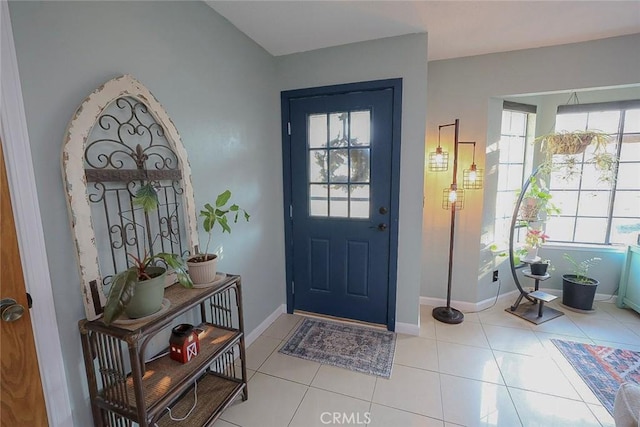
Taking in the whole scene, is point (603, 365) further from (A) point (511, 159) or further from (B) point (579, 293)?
(A) point (511, 159)

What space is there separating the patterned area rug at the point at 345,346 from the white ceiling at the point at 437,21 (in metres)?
2.50

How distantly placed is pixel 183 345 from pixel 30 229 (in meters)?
0.81

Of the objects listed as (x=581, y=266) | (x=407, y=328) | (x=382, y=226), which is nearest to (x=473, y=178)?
(x=382, y=226)

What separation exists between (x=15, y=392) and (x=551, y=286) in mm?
4312

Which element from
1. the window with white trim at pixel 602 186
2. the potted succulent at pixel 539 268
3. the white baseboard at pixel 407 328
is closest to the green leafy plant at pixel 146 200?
the white baseboard at pixel 407 328

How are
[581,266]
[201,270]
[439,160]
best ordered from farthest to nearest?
[581,266] → [439,160] → [201,270]

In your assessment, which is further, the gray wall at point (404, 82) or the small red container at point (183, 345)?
the gray wall at point (404, 82)

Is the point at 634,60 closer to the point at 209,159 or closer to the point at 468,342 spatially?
the point at 468,342

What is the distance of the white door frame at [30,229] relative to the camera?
916 millimetres

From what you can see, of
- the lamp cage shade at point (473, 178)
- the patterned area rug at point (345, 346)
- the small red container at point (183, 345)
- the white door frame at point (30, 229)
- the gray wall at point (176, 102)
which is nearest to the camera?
the white door frame at point (30, 229)

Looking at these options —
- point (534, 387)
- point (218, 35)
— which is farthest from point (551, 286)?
point (218, 35)

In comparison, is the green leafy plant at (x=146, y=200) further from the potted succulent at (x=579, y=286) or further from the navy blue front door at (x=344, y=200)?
the potted succulent at (x=579, y=286)

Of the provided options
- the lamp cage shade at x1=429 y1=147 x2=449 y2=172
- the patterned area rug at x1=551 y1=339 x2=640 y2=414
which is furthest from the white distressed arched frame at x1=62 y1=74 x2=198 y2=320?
the patterned area rug at x1=551 y1=339 x2=640 y2=414

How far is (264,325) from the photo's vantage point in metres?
2.52
